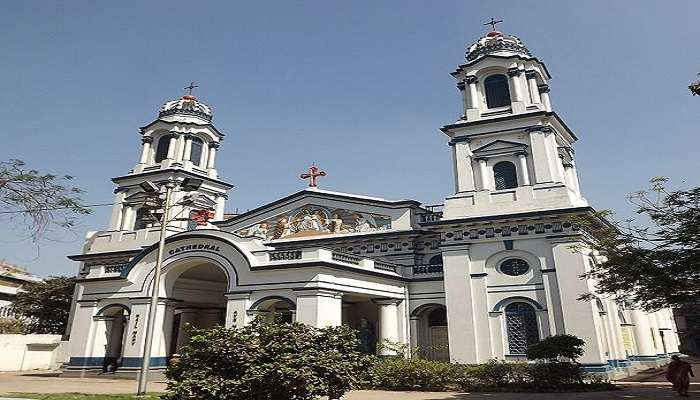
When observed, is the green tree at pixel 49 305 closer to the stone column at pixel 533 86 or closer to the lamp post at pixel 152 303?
the lamp post at pixel 152 303

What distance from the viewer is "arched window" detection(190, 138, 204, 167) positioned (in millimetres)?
31047

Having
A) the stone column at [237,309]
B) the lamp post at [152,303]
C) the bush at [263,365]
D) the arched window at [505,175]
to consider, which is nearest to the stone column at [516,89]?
the arched window at [505,175]

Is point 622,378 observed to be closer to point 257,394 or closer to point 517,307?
point 517,307

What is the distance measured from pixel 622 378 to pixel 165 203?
17691 mm

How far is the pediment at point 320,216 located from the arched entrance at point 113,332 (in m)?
7.59

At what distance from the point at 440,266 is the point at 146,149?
19.7 m

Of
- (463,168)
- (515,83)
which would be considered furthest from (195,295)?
(515,83)

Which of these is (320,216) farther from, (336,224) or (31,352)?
(31,352)

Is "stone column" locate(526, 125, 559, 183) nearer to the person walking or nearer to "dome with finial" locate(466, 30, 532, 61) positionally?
"dome with finial" locate(466, 30, 532, 61)

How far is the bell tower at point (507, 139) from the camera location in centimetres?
2145

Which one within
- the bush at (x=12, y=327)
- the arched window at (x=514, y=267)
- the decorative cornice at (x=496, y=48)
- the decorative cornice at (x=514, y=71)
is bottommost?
the bush at (x=12, y=327)

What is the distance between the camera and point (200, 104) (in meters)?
32.5

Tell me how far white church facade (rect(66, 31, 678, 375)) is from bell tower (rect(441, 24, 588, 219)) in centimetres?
A: 6

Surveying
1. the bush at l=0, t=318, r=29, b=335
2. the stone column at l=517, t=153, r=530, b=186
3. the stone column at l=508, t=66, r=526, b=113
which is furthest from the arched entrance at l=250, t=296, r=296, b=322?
the bush at l=0, t=318, r=29, b=335
